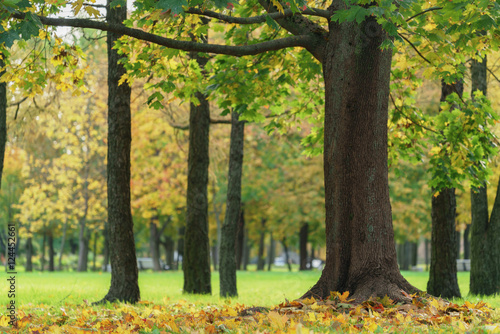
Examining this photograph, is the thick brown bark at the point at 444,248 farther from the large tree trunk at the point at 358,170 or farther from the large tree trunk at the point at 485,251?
the large tree trunk at the point at 358,170

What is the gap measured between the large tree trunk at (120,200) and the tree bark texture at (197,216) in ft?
9.35

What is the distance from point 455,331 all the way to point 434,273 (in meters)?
6.50

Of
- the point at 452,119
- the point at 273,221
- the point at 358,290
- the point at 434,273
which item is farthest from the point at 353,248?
the point at 273,221

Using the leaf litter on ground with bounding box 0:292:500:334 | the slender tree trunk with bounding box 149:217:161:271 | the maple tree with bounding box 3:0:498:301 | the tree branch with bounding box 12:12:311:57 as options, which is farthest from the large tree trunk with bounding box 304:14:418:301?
the slender tree trunk with bounding box 149:217:161:271

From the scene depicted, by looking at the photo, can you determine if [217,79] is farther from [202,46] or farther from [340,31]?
[340,31]

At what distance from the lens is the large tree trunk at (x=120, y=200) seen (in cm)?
888

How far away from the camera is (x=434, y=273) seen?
1030cm

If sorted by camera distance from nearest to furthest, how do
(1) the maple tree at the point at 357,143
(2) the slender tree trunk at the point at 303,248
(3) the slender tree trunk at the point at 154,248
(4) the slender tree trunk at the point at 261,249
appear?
(1) the maple tree at the point at 357,143 → (3) the slender tree trunk at the point at 154,248 → (2) the slender tree trunk at the point at 303,248 → (4) the slender tree trunk at the point at 261,249

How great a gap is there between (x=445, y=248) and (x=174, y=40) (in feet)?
23.3

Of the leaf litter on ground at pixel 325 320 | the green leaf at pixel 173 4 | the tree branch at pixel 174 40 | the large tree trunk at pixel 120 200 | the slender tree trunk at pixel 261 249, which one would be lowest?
the slender tree trunk at pixel 261 249

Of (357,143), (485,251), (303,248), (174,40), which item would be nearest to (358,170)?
(357,143)

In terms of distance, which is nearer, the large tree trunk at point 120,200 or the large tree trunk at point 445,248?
the large tree trunk at point 120,200

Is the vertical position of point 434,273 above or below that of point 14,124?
below

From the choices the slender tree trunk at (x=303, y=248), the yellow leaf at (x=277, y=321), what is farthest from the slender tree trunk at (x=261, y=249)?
the yellow leaf at (x=277, y=321)
